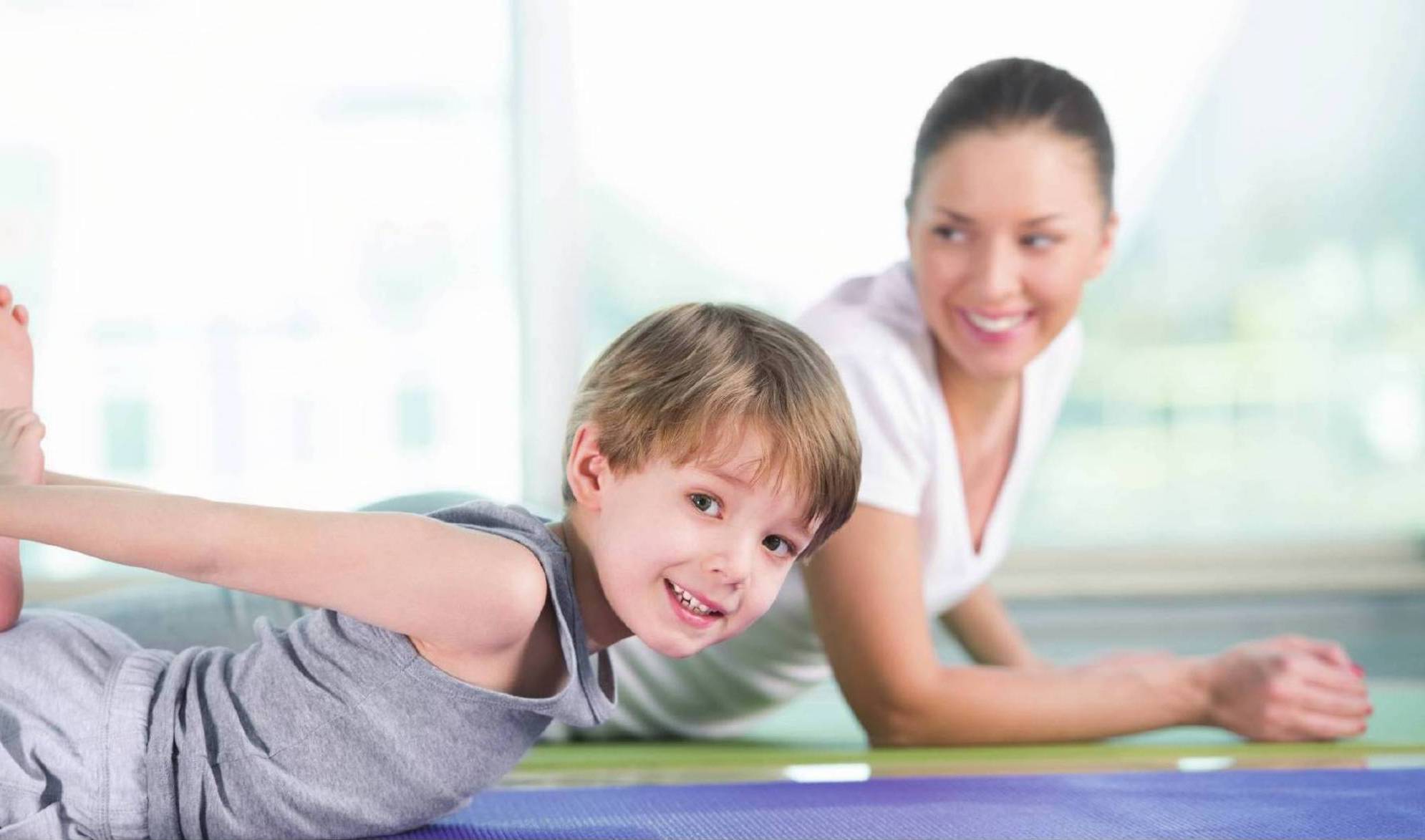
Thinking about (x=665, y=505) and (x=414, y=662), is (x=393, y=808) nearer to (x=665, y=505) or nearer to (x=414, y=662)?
(x=414, y=662)

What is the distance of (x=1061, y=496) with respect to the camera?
3.03m

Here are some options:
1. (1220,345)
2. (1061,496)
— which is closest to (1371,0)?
(1220,345)

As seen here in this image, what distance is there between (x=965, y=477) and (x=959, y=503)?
0.07 metres

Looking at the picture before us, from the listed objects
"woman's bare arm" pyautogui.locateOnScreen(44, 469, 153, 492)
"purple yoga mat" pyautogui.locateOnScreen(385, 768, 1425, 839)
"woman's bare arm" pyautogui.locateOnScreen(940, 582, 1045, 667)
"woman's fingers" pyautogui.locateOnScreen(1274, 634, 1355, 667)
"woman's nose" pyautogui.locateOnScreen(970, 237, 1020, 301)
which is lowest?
"woman's bare arm" pyautogui.locateOnScreen(940, 582, 1045, 667)

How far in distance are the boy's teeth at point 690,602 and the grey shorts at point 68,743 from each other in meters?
0.43

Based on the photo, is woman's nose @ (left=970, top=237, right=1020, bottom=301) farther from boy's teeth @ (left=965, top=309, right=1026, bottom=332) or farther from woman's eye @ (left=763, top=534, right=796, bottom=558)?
woman's eye @ (left=763, top=534, right=796, bottom=558)

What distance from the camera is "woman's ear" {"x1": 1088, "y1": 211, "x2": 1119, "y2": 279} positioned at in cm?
158

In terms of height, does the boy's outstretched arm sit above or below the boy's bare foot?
below

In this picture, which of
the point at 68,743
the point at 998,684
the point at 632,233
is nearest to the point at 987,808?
the point at 998,684

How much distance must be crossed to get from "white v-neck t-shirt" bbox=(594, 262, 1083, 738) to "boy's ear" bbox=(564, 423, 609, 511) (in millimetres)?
417

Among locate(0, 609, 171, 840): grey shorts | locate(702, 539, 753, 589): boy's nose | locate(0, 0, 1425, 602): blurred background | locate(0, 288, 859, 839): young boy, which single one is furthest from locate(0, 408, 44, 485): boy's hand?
locate(0, 0, 1425, 602): blurred background

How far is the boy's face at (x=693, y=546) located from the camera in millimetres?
1043

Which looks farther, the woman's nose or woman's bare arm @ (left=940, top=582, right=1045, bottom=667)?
woman's bare arm @ (left=940, top=582, right=1045, bottom=667)

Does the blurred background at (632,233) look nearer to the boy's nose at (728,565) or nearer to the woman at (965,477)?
the woman at (965,477)
